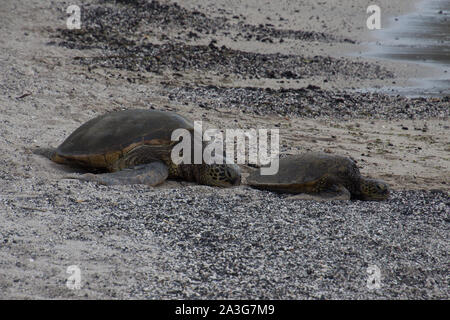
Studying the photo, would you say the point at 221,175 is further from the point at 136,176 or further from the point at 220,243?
the point at 220,243

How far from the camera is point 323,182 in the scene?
5551 millimetres

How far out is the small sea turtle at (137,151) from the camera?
18.3ft

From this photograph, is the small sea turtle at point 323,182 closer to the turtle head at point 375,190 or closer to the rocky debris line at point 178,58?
the turtle head at point 375,190

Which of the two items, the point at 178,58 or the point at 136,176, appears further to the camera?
the point at 178,58

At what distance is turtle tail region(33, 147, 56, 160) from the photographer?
19.3 ft

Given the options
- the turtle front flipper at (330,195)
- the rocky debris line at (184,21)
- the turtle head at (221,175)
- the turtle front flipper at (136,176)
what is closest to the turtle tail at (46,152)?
the turtle front flipper at (136,176)

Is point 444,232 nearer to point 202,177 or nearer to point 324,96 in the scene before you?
point 202,177

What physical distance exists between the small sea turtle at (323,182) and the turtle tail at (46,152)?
1742 millimetres

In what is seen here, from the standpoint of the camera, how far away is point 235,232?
4.38 metres

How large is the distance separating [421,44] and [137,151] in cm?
1031

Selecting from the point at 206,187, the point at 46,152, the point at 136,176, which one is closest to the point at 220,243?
the point at 206,187

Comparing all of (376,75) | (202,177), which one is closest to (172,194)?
(202,177)

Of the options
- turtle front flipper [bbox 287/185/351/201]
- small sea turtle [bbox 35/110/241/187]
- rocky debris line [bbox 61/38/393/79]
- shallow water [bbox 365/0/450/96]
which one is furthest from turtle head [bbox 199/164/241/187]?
shallow water [bbox 365/0/450/96]
